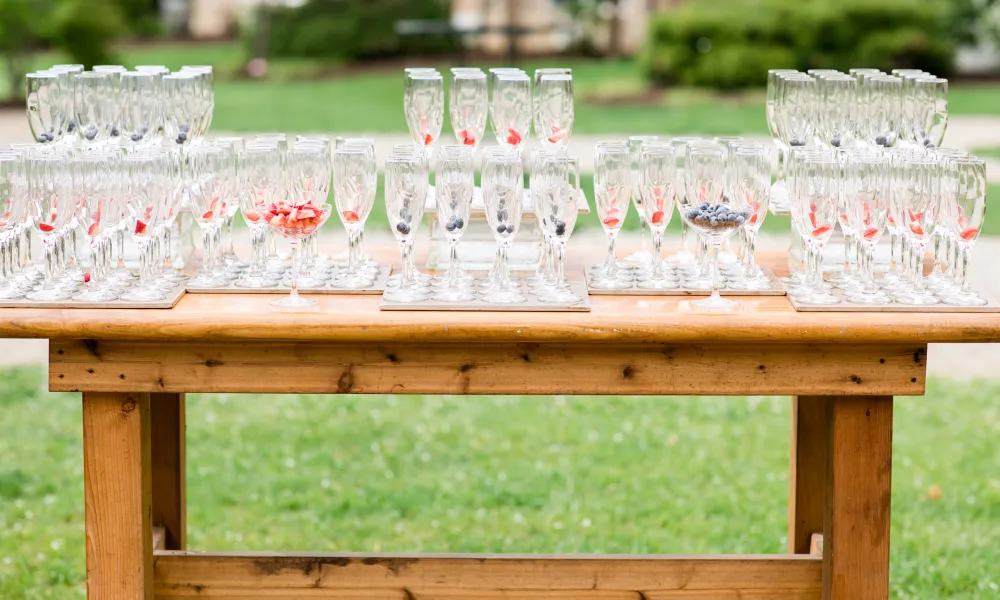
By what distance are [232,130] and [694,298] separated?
11.1 m

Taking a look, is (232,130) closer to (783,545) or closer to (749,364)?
(783,545)

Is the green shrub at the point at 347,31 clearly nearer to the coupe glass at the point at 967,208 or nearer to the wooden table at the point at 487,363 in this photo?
the wooden table at the point at 487,363

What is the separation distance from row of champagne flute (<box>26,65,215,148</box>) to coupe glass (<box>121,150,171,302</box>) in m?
0.35

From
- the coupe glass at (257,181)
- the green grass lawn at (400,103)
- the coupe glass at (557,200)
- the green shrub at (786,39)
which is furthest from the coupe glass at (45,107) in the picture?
the green shrub at (786,39)

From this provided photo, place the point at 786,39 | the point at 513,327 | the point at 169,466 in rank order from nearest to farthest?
the point at 513,327
the point at 169,466
the point at 786,39

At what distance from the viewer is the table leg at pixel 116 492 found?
9.61 feet

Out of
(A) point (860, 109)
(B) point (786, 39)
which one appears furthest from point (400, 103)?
(A) point (860, 109)

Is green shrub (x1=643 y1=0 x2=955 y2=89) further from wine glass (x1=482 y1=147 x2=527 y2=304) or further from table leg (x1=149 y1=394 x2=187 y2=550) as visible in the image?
wine glass (x1=482 y1=147 x2=527 y2=304)

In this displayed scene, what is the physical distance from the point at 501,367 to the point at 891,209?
2.94ft

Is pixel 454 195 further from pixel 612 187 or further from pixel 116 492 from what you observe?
pixel 116 492

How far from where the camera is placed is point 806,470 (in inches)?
147

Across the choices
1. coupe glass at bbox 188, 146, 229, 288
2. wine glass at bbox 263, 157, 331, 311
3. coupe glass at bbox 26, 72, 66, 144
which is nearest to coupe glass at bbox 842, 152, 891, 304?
wine glass at bbox 263, 157, 331, 311

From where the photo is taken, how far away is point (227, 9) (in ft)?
89.8

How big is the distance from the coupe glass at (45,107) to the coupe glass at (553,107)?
1126 mm
